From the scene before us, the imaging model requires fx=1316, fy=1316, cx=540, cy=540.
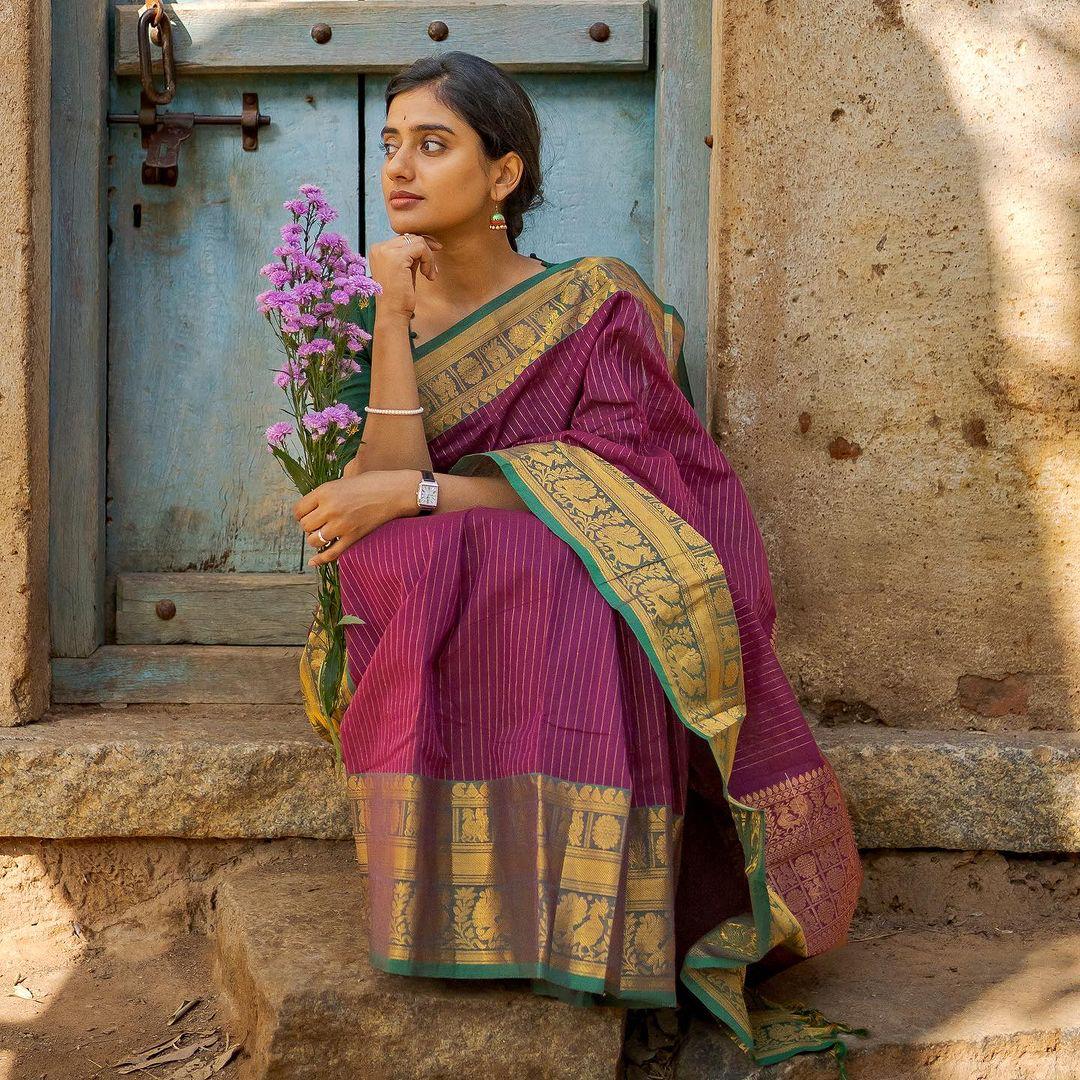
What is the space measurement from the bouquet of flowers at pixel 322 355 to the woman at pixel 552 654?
72mm

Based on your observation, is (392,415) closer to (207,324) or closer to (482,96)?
(482,96)

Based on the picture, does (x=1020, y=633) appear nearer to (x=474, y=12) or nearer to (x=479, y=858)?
(x=479, y=858)

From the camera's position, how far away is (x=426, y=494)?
7.61ft

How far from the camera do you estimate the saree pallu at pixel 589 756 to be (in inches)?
81.5

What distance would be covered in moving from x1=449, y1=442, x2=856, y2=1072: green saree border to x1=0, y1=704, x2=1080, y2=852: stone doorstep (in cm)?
59

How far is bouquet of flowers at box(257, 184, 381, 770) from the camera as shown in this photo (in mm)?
2225

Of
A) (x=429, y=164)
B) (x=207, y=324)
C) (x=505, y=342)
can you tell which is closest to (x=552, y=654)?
(x=505, y=342)

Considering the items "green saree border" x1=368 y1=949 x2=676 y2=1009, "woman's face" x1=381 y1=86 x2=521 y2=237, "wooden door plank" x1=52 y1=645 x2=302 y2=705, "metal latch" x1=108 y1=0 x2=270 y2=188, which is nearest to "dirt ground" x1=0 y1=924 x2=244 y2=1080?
"green saree border" x1=368 y1=949 x2=676 y2=1009

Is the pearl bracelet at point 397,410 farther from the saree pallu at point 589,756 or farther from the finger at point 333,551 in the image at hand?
the finger at point 333,551

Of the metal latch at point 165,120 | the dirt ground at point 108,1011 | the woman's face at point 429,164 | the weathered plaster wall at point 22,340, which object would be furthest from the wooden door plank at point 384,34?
the dirt ground at point 108,1011

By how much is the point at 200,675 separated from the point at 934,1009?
1.78 meters

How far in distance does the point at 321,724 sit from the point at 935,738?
1301mm

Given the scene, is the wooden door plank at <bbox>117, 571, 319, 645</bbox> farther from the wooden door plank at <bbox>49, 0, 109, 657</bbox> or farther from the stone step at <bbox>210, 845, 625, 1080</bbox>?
the stone step at <bbox>210, 845, 625, 1080</bbox>

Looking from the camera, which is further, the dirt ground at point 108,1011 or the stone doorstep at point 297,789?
the stone doorstep at point 297,789
